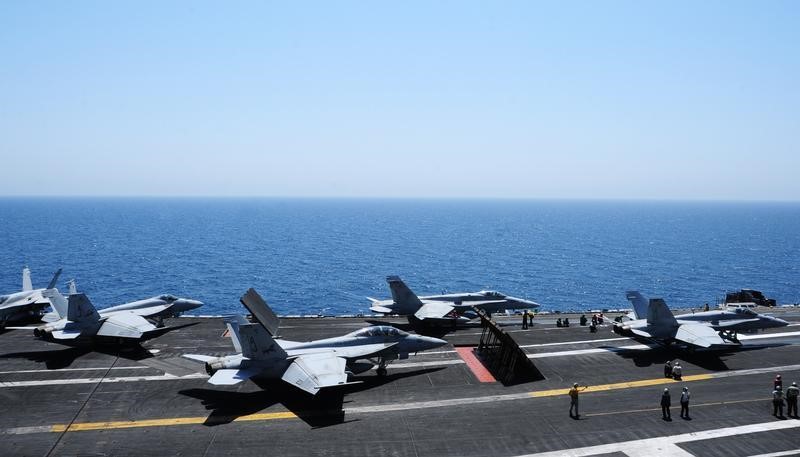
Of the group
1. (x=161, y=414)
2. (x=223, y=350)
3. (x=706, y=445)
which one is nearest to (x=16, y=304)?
(x=223, y=350)

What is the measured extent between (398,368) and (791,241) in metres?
208

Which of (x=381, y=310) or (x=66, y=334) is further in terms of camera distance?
(x=381, y=310)

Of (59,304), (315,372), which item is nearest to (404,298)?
(315,372)

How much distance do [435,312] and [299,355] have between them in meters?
16.7

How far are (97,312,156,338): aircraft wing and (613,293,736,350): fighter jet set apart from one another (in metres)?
35.7

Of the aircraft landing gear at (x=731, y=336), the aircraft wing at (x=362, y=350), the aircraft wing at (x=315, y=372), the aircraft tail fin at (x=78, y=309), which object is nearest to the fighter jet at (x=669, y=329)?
the aircraft landing gear at (x=731, y=336)

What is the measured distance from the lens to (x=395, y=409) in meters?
27.4

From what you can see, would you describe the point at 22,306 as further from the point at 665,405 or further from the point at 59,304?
the point at 665,405

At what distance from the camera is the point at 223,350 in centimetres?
3841

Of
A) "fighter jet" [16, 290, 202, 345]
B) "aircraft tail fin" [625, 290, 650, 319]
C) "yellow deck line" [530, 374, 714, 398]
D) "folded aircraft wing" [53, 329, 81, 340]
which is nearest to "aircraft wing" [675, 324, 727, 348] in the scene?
"yellow deck line" [530, 374, 714, 398]

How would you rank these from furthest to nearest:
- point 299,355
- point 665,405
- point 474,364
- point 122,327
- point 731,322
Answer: point 731,322, point 122,327, point 474,364, point 299,355, point 665,405

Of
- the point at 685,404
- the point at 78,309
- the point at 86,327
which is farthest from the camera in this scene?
the point at 86,327

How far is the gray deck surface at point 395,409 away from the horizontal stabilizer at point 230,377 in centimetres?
163

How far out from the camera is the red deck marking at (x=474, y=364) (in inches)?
1283
